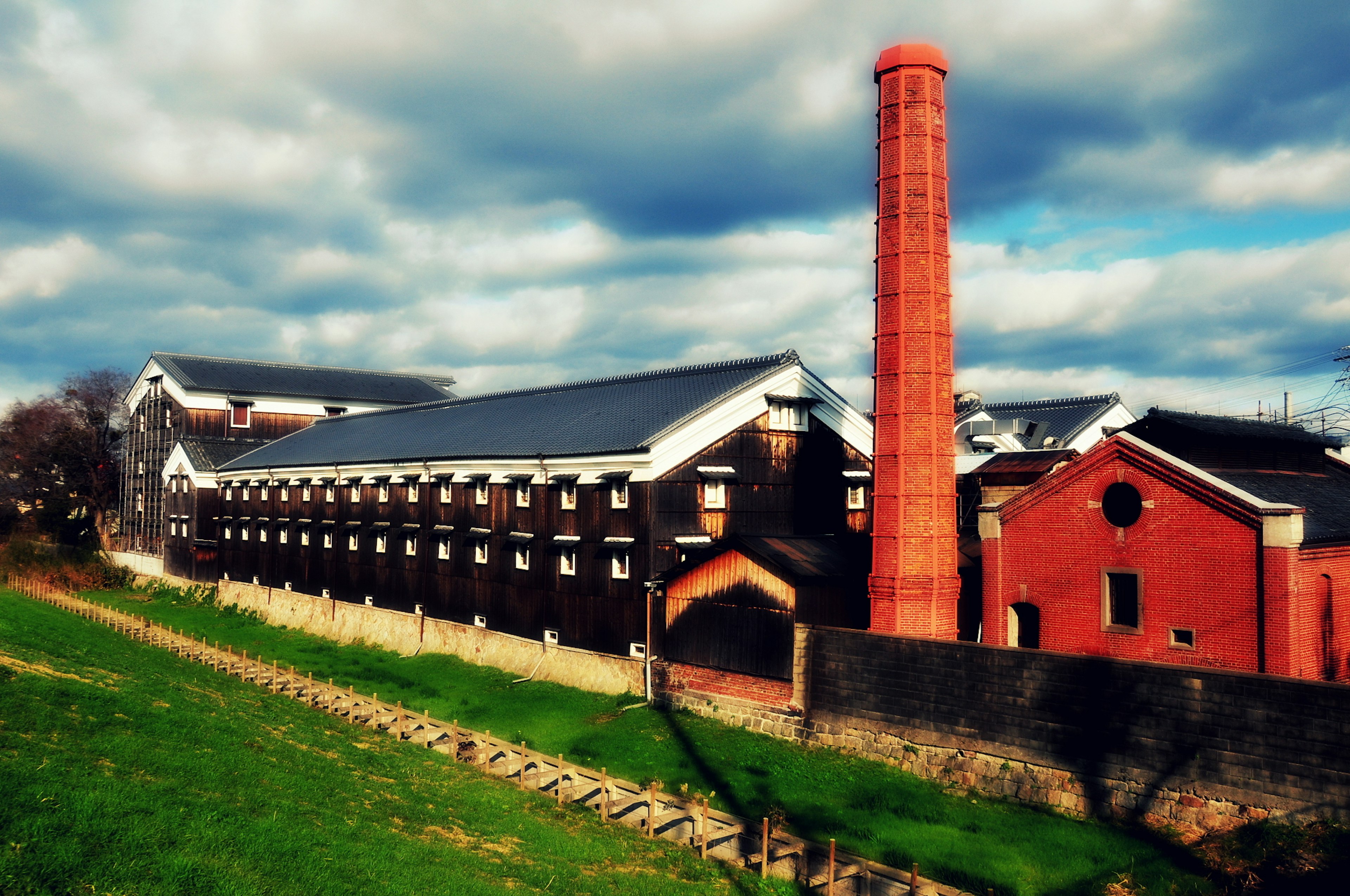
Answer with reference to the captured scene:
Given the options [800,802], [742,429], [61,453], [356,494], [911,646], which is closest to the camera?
[800,802]

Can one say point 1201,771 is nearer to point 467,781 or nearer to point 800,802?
point 800,802

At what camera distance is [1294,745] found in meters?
16.3

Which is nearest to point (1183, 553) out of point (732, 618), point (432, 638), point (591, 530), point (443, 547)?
point (732, 618)

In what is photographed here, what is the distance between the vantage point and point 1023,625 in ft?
91.1

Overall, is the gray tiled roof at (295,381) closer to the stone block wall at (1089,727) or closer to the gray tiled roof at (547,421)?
the gray tiled roof at (547,421)

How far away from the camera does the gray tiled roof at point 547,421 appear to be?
32250 millimetres

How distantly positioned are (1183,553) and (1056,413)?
109 feet

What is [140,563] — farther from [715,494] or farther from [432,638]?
[715,494]

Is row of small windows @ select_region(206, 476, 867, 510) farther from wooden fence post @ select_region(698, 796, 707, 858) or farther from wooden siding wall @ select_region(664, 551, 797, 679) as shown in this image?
wooden fence post @ select_region(698, 796, 707, 858)

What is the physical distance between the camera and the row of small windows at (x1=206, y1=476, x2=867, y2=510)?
30656mm

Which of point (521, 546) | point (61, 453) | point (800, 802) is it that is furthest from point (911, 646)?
point (61, 453)

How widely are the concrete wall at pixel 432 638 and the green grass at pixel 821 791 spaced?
1.98 ft

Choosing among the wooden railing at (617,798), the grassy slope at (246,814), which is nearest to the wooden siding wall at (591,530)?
the wooden railing at (617,798)

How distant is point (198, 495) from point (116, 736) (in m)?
43.9
